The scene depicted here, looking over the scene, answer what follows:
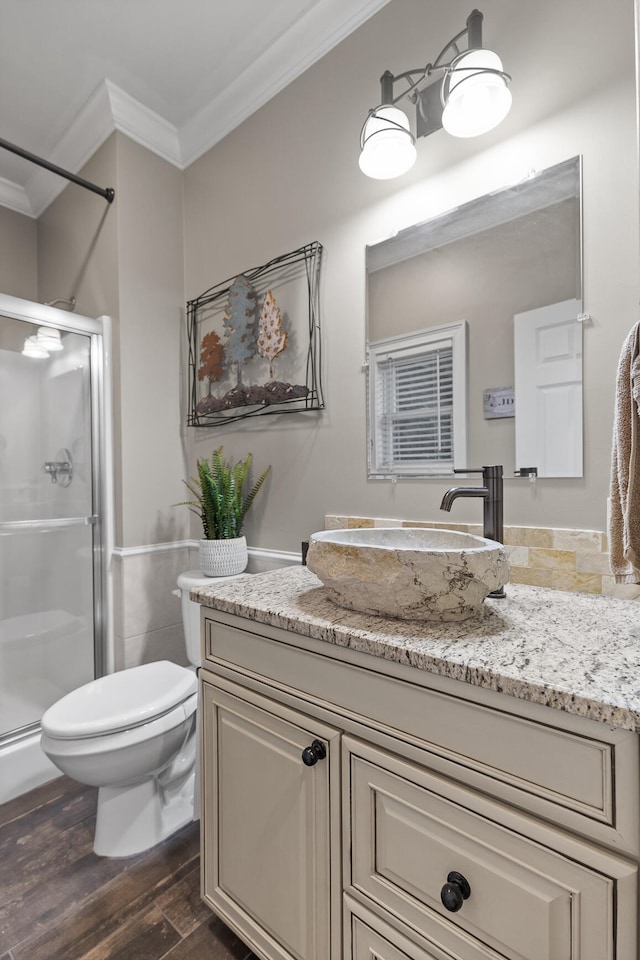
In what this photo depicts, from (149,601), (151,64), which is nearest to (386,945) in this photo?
(149,601)

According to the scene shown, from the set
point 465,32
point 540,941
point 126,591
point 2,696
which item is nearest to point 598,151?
point 465,32

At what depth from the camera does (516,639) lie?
2.43 ft

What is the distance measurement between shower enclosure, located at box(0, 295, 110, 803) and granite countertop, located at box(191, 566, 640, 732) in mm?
1170

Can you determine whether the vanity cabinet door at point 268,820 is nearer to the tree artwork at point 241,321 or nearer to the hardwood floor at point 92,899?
the hardwood floor at point 92,899

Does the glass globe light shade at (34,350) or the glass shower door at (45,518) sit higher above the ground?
the glass globe light shade at (34,350)

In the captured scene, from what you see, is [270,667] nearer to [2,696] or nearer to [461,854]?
[461,854]

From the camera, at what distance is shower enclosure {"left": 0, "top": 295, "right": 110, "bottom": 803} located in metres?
1.87

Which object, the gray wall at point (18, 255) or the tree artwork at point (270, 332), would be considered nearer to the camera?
the tree artwork at point (270, 332)

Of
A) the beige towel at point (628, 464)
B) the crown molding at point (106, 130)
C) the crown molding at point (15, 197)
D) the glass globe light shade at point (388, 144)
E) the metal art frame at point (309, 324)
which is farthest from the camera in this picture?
the crown molding at point (15, 197)

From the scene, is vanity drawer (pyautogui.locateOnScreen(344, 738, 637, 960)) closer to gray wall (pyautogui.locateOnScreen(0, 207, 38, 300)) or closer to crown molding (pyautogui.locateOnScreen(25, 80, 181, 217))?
crown molding (pyautogui.locateOnScreen(25, 80, 181, 217))

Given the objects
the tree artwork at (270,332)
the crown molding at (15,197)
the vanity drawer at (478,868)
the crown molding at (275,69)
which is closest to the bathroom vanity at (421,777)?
the vanity drawer at (478,868)

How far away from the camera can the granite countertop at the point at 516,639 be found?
0.57 m

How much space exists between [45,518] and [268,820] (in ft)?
5.15

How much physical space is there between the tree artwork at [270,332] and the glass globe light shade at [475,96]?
776mm
